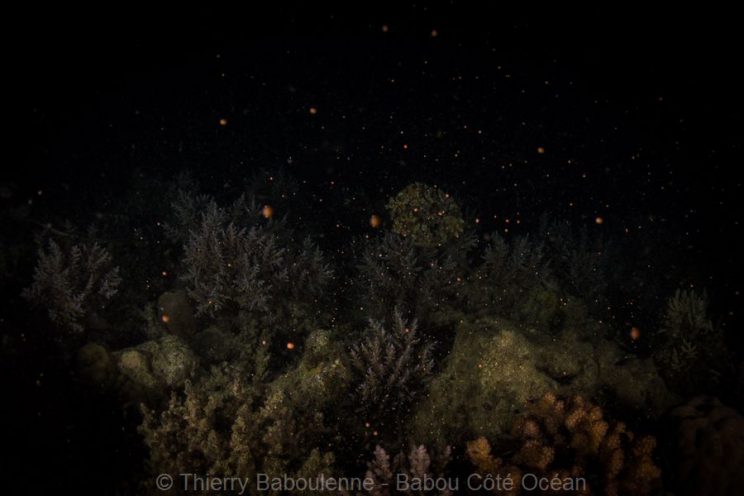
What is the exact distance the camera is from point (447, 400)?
3.98m

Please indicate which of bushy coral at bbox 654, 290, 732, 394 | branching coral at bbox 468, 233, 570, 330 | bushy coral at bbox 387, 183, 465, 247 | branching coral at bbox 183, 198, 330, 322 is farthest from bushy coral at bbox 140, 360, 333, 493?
bushy coral at bbox 654, 290, 732, 394

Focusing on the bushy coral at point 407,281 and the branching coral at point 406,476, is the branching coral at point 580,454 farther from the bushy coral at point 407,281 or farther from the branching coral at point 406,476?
the bushy coral at point 407,281

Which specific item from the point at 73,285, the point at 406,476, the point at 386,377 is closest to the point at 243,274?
the point at 73,285

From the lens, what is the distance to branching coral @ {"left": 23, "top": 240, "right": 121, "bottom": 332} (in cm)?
491

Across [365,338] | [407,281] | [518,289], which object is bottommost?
[365,338]

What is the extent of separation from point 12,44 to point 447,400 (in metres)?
29.5

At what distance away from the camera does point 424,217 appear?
7.00m

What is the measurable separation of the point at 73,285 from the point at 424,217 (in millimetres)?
5442

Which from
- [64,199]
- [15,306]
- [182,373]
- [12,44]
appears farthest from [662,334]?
[12,44]

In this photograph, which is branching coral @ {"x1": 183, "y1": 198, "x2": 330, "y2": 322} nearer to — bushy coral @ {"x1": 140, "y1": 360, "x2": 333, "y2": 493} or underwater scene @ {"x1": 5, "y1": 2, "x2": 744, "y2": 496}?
underwater scene @ {"x1": 5, "y1": 2, "x2": 744, "y2": 496}

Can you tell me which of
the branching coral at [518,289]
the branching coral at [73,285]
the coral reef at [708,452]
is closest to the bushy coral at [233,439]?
the branching coral at [73,285]

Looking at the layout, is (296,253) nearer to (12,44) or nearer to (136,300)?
(136,300)

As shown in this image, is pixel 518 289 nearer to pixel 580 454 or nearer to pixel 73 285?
pixel 580 454

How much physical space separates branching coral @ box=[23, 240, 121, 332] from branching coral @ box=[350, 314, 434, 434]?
3.72 m
